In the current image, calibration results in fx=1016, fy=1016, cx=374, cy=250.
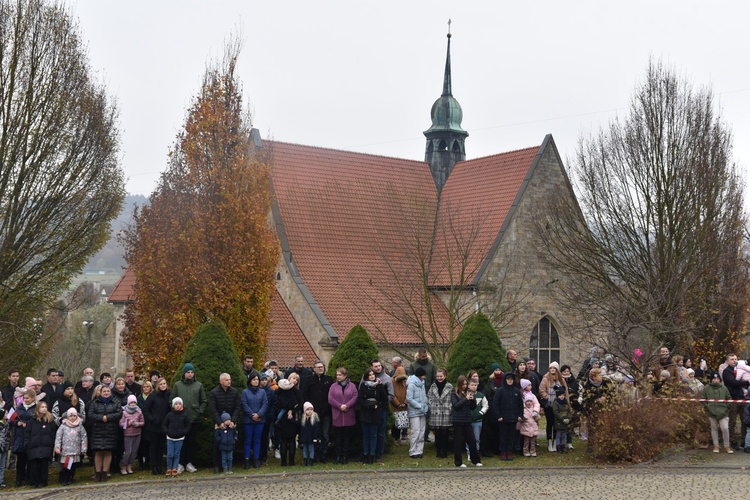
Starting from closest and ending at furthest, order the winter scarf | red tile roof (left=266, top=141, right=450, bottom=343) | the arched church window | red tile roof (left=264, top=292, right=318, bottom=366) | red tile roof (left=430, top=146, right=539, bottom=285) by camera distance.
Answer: the winter scarf, red tile roof (left=264, top=292, right=318, bottom=366), red tile roof (left=266, top=141, right=450, bottom=343), red tile roof (left=430, top=146, right=539, bottom=285), the arched church window

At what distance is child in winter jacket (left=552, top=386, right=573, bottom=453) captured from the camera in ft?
55.0

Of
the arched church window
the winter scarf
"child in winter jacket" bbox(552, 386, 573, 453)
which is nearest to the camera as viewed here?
the winter scarf

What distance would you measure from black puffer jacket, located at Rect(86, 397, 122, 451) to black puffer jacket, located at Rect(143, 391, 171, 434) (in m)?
0.42

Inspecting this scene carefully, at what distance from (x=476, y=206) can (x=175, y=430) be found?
1807 centimetres

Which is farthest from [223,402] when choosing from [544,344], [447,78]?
[447,78]

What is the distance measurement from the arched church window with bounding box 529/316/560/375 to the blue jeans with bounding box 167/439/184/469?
1712cm

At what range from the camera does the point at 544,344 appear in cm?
3097

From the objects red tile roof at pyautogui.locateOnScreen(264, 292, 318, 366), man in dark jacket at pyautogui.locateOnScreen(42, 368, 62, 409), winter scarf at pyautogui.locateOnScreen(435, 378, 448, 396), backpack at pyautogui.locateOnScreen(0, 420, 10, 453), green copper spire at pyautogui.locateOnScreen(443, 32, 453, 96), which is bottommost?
backpack at pyautogui.locateOnScreen(0, 420, 10, 453)

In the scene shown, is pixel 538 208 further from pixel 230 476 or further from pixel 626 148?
pixel 230 476

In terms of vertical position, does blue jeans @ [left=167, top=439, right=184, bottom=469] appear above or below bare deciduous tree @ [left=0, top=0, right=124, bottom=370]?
below

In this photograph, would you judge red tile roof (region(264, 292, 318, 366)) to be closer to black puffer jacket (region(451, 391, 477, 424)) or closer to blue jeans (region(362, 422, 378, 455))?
blue jeans (region(362, 422, 378, 455))

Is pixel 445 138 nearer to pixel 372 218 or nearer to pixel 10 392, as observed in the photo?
pixel 372 218

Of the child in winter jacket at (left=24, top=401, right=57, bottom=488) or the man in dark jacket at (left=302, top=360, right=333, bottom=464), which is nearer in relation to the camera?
the child in winter jacket at (left=24, top=401, right=57, bottom=488)

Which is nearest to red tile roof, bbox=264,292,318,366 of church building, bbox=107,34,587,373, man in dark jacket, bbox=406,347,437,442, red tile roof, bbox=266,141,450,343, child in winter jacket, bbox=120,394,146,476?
church building, bbox=107,34,587,373
